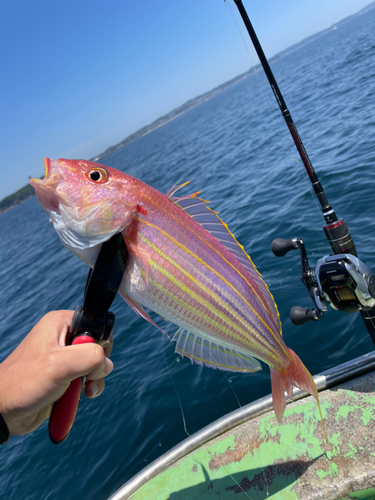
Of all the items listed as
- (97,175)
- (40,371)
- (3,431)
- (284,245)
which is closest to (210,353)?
(40,371)

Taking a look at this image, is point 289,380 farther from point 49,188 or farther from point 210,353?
point 49,188

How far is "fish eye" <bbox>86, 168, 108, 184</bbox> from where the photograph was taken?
1.90m

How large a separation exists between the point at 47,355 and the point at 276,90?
422 centimetres

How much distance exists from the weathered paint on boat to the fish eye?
10.3 feet

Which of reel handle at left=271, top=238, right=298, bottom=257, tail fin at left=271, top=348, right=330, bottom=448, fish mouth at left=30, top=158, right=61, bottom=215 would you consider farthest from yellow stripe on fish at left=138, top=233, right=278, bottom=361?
reel handle at left=271, top=238, right=298, bottom=257

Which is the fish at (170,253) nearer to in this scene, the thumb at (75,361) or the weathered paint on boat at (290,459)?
the thumb at (75,361)

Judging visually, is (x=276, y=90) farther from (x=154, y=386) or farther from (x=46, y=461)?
(x=46, y=461)

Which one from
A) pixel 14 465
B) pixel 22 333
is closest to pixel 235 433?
pixel 14 465

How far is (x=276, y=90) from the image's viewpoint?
14.4 feet

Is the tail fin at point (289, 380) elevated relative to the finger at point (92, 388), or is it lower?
lower

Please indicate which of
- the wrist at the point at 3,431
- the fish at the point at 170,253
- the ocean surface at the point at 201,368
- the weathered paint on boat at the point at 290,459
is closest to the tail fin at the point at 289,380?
the fish at the point at 170,253

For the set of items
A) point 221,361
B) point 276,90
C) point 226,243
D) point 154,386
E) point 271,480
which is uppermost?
point 276,90

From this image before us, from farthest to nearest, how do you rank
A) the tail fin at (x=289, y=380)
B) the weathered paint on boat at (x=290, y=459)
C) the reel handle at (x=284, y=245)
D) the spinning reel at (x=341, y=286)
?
the reel handle at (x=284, y=245), the spinning reel at (x=341, y=286), the weathered paint on boat at (x=290, y=459), the tail fin at (x=289, y=380)

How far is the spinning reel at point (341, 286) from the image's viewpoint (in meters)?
3.03
